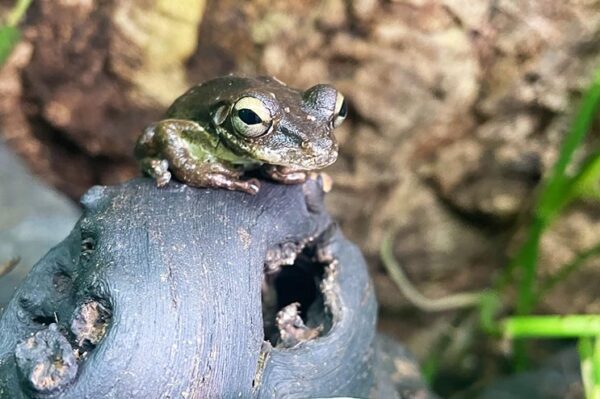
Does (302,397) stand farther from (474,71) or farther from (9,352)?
(474,71)

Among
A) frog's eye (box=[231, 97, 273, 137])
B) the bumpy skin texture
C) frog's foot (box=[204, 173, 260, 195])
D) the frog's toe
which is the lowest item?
the bumpy skin texture

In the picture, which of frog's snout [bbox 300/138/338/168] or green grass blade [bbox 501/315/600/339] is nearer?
frog's snout [bbox 300/138/338/168]

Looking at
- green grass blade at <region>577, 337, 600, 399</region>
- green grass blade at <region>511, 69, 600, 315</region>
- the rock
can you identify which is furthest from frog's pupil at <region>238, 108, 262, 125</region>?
green grass blade at <region>511, 69, 600, 315</region>

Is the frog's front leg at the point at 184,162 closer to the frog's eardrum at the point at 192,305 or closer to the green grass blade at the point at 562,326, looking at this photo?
the frog's eardrum at the point at 192,305

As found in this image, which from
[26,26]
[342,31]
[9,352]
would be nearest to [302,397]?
[9,352]

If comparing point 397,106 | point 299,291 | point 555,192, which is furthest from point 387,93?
point 299,291

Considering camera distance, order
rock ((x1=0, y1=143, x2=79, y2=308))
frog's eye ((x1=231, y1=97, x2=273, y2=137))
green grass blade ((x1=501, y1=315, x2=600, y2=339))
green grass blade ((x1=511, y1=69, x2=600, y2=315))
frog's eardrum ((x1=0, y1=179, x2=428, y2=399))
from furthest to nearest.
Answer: green grass blade ((x1=511, y1=69, x2=600, y2=315)) → rock ((x1=0, y1=143, x2=79, y2=308)) → green grass blade ((x1=501, y1=315, x2=600, y2=339)) → frog's eye ((x1=231, y1=97, x2=273, y2=137)) → frog's eardrum ((x1=0, y1=179, x2=428, y2=399))

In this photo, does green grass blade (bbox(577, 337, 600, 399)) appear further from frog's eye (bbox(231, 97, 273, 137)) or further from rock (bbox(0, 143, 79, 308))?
rock (bbox(0, 143, 79, 308))
